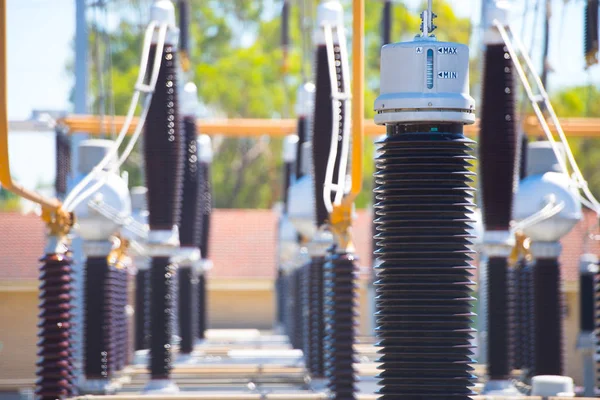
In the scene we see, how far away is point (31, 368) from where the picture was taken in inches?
1076

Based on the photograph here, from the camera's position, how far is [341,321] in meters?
10.7

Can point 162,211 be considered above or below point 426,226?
below

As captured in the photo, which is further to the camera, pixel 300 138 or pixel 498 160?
pixel 300 138

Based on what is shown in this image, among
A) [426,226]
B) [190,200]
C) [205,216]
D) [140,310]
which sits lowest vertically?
[140,310]

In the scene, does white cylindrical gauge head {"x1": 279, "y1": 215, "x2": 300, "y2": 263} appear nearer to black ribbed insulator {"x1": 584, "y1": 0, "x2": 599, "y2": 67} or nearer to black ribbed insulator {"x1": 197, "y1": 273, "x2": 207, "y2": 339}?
black ribbed insulator {"x1": 197, "y1": 273, "x2": 207, "y2": 339}

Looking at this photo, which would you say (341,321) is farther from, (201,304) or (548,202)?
(201,304)

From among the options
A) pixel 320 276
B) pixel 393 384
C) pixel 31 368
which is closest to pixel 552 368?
pixel 320 276

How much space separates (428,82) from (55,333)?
4.96m

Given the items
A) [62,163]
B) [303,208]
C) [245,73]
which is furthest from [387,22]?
[245,73]

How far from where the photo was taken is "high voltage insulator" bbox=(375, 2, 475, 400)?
678 cm

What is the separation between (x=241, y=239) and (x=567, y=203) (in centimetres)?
2704

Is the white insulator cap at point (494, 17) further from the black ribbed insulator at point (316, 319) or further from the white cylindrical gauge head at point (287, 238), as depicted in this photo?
the white cylindrical gauge head at point (287, 238)

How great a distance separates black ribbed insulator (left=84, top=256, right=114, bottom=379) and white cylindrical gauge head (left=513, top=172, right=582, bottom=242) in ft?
15.5

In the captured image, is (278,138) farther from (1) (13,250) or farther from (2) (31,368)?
(2) (31,368)
